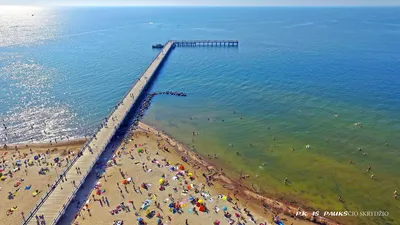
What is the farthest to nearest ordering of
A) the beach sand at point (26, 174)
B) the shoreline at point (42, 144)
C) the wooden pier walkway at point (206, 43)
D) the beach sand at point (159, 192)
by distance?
the wooden pier walkway at point (206, 43)
the shoreline at point (42, 144)
the beach sand at point (26, 174)
the beach sand at point (159, 192)

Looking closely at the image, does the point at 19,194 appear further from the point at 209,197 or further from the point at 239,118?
the point at 239,118

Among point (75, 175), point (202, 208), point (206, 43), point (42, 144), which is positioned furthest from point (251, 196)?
point (206, 43)

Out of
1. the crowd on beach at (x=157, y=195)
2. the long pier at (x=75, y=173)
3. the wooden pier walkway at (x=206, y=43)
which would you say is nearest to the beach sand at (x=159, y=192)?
the crowd on beach at (x=157, y=195)

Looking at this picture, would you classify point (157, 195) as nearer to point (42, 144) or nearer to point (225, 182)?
point (225, 182)

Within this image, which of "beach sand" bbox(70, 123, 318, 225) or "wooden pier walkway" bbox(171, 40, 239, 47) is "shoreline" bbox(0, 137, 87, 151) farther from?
"wooden pier walkway" bbox(171, 40, 239, 47)

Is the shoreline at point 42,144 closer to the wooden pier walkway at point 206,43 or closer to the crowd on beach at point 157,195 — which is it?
the crowd on beach at point 157,195

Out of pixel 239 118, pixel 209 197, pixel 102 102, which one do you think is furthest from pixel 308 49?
pixel 209 197
